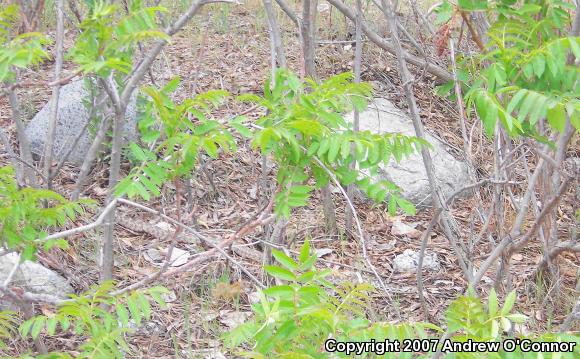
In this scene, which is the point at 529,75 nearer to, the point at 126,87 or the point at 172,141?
the point at 172,141

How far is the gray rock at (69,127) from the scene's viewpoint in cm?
520

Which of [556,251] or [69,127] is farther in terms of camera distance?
[69,127]

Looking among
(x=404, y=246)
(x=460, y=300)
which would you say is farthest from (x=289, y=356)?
(x=404, y=246)

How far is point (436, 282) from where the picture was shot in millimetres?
4609

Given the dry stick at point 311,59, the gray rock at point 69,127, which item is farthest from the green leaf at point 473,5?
the gray rock at point 69,127

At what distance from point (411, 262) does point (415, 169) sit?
3.55ft

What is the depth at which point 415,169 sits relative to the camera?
5.60 meters

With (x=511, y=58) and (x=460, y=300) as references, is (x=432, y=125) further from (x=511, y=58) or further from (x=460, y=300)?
(x=460, y=300)

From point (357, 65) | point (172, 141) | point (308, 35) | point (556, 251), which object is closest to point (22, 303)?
point (172, 141)

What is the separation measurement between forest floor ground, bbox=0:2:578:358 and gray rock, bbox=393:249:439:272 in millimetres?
47

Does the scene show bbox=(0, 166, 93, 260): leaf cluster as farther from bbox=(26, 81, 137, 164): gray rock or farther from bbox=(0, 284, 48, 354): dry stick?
bbox=(26, 81, 137, 164): gray rock

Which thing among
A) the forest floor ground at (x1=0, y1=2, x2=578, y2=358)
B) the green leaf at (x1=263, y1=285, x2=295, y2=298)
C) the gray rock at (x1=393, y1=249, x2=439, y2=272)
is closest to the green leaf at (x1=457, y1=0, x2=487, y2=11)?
the forest floor ground at (x1=0, y1=2, x2=578, y2=358)

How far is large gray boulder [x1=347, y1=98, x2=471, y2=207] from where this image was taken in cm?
547

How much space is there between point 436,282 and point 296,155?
2.35 m
